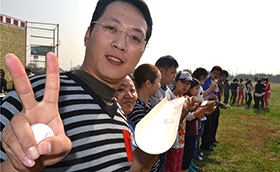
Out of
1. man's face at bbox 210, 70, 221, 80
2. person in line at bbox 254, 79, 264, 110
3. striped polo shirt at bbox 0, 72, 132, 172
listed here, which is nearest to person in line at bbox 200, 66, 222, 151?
man's face at bbox 210, 70, 221, 80

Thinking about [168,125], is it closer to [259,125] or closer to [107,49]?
[107,49]

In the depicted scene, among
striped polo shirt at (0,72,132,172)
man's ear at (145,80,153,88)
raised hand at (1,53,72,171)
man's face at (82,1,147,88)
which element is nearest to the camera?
raised hand at (1,53,72,171)

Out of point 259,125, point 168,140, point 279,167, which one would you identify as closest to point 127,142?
point 168,140

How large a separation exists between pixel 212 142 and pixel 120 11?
5.57m

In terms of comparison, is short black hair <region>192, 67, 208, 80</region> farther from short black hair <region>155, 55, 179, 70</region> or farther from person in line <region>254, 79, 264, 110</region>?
person in line <region>254, 79, 264, 110</region>

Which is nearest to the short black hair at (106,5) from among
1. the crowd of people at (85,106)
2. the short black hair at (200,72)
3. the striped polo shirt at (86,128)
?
the crowd of people at (85,106)

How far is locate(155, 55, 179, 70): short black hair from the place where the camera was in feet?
10.4

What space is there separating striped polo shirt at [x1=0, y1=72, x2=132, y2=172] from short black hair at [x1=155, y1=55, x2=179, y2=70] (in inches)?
89.9

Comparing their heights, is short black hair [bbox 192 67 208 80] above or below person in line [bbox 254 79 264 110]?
above

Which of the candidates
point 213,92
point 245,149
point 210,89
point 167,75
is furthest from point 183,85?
point 245,149

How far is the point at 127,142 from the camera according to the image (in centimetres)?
106

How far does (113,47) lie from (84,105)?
1.22ft

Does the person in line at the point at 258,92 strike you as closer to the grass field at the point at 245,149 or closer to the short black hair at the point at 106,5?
the grass field at the point at 245,149

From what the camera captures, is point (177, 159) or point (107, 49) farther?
point (177, 159)
